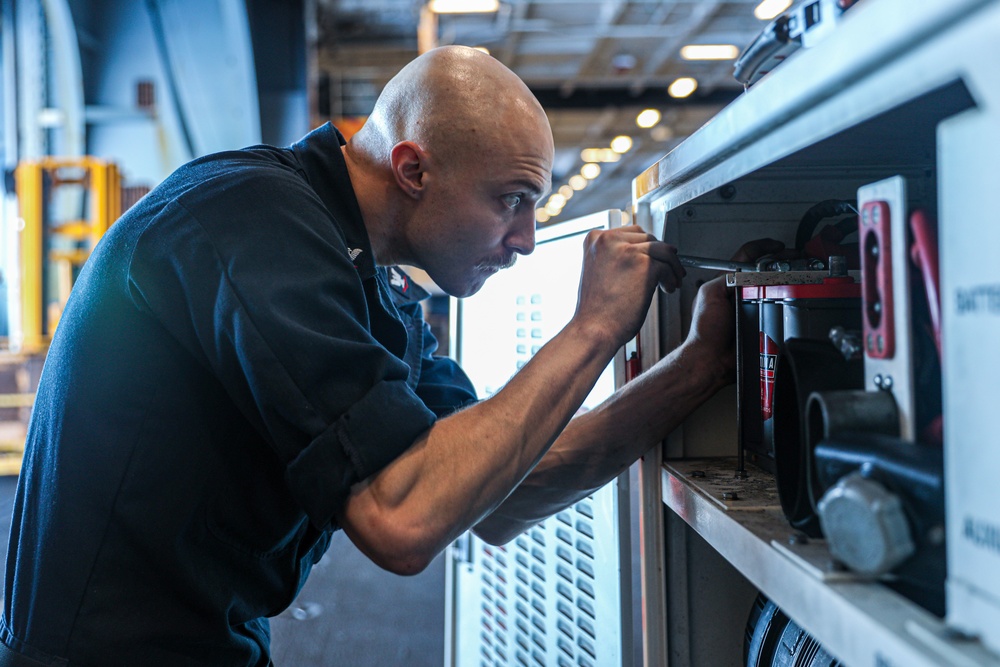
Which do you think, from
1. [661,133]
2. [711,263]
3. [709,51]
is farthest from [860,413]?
[661,133]

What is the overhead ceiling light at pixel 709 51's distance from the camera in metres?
8.12

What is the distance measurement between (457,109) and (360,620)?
105 inches

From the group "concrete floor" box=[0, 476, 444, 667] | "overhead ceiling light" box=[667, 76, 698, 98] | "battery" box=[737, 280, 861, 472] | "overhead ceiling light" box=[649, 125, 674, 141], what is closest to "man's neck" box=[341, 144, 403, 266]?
"battery" box=[737, 280, 861, 472]

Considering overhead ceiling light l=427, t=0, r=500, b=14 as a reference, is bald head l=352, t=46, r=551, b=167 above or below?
below

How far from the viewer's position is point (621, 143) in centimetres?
1154

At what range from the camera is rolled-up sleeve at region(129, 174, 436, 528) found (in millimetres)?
790

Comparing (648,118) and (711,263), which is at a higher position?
(648,118)

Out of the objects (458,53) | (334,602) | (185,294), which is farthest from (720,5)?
(185,294)

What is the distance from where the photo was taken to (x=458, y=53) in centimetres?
115

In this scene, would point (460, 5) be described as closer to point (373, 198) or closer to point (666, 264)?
point (373, 198)

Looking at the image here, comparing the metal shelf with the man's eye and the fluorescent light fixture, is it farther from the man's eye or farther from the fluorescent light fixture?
the fluorescent light fixture

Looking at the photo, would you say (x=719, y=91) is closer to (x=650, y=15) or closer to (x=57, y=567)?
(x=650, y=15)

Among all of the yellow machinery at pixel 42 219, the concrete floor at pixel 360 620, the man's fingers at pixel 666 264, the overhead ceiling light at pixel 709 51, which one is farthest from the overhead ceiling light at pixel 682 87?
the man's fingers at pixel 666 264

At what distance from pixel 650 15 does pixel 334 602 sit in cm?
603
